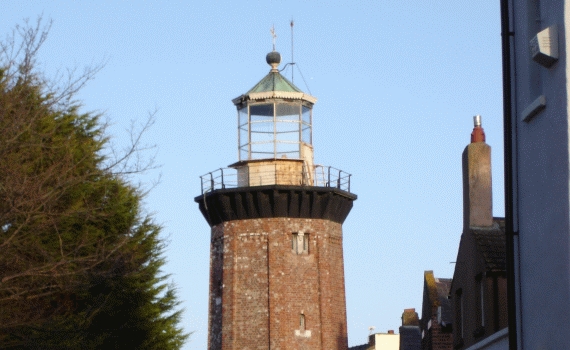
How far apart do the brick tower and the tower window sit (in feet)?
0.13

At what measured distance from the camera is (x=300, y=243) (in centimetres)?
4512

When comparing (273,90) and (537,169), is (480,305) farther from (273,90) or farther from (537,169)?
(273,90)

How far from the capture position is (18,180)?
Result: 16484mm

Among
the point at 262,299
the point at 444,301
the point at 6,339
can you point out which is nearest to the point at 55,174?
the point at 6,339

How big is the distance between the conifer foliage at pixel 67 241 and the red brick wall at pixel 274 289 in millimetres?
14157

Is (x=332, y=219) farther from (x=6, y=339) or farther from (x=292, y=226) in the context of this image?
(x=6, y=339)

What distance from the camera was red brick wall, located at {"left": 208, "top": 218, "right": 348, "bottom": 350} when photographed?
43.8m

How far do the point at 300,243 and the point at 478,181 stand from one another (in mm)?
23665

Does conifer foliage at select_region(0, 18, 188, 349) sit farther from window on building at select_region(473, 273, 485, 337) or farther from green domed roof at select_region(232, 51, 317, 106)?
green domed roof at select_region(232, 51, 317, 106)

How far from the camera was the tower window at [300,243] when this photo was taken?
44969 mm

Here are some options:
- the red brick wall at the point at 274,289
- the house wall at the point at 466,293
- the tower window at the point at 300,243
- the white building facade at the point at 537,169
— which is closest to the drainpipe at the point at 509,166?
the white building facade at the point at 537,169

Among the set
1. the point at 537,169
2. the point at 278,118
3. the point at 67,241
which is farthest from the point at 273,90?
the point at 537,169

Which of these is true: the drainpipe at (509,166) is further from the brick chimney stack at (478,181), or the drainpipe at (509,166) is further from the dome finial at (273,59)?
the dome finial at (273,59)

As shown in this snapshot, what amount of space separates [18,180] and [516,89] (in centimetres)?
721
